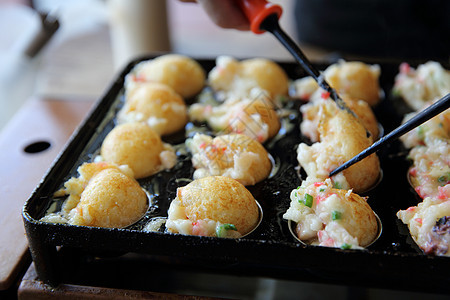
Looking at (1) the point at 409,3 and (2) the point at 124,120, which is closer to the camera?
(2) the point at 124,120

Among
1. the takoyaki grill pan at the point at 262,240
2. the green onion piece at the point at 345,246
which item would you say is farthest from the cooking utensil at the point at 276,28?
the green onion piece at the point at 345,246

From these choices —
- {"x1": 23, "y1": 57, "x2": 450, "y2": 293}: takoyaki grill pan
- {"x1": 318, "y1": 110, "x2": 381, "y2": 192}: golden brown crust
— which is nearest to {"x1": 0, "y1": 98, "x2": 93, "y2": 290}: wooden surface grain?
{"x1": 23, "y1": 57, "x2": 450, "y2": 293}: takoyaki grill pan

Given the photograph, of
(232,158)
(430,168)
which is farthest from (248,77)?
(430,168)

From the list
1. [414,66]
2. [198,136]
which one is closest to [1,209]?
[198,136]

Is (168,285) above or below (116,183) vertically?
below

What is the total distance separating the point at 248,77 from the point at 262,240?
3.36ft

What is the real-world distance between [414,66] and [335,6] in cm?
101

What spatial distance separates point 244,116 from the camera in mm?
1887

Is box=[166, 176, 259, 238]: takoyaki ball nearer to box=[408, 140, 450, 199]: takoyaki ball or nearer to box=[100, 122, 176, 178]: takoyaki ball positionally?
box=[100, 122, 176, 178]: takoyaki ball

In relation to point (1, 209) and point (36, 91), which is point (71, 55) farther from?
point (1, 209)

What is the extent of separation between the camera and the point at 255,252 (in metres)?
1.25

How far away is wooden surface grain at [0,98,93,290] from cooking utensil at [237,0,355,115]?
35.1 inches

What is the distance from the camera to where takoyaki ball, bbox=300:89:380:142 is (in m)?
1.79

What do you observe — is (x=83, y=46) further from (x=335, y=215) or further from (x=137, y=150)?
(x=335, y=215)
